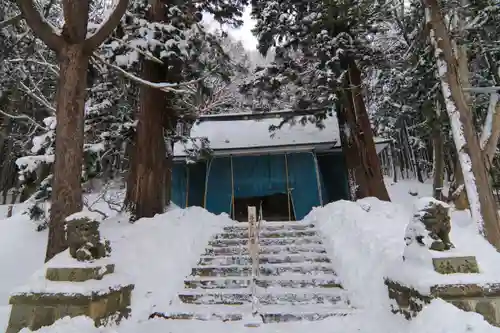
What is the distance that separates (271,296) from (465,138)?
472 centimetres

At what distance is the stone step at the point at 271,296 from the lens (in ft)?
14.1

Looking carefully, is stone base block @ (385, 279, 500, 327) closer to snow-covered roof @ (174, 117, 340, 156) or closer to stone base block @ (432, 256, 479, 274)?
stone base block @ (432, 256, 479, 274)

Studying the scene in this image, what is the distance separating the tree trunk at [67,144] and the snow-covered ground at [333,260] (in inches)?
34.0

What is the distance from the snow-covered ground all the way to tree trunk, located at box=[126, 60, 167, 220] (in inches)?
23.3

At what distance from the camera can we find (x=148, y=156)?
702 centimetres

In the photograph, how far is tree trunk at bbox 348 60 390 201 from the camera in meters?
8.55

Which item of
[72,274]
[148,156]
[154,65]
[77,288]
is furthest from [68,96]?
[154,65]

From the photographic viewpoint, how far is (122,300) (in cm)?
372

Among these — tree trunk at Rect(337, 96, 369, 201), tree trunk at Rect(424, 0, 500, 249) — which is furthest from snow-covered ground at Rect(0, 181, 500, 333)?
tree trunk at Rect(337, 96, 369, 201)

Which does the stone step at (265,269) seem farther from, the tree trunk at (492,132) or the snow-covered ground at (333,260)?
the tree trunk at (492,132)

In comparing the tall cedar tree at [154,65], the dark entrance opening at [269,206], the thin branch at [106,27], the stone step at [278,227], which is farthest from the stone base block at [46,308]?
the dark entrance opening at [269,206]

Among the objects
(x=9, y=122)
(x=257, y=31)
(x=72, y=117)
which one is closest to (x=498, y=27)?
(x=257, y=31)

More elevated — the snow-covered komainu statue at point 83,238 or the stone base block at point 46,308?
the snow-covered komainu statue at point 83,238

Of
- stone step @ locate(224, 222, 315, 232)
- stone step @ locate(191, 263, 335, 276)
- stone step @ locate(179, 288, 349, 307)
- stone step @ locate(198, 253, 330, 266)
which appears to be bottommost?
stone step @ locate(179, 288, 349, 307)
